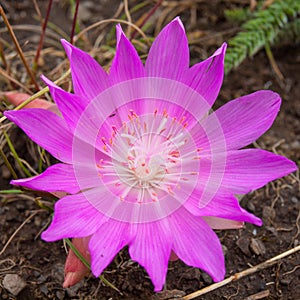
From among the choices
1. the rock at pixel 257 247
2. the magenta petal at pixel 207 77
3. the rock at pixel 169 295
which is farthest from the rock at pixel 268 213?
the magenta petal at pixel 207 77

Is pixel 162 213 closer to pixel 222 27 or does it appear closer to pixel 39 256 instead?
pixel 39 256

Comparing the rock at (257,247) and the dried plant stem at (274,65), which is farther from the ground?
the dried plant stem at (274,65)

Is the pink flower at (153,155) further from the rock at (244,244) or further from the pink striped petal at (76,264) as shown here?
the rock at (244,244)

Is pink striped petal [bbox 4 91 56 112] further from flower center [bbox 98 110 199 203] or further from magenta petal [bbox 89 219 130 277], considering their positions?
magenta petal [bbox 89 219 130 277]

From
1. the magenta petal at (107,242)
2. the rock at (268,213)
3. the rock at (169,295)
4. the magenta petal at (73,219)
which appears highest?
the magenta petal at (73,219)

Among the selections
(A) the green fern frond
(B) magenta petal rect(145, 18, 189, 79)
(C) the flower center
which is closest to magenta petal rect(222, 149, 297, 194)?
(C) the flower center

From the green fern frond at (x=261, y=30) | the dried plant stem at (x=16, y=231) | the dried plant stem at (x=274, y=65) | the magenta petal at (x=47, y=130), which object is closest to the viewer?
the magenta petal at (x=47, y=130)

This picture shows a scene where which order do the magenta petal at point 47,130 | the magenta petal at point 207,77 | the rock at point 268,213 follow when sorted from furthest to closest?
the rock at point 268,213 → the magenta petal at point 207,77 → the magenta petal at point 47,130
